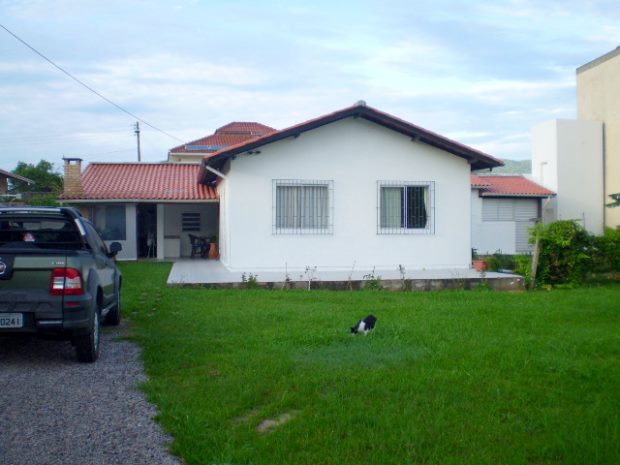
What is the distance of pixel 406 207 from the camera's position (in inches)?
727

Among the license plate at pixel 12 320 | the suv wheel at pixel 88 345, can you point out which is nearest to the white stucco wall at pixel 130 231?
the suv wheel at pixel 88 345

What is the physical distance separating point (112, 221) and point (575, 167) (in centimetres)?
1962

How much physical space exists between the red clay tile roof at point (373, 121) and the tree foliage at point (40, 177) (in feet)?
108

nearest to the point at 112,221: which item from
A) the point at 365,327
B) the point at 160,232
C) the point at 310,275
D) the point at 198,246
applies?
the point at 160,232

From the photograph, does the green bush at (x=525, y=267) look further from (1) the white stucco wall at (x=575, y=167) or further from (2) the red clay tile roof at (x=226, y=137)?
(2) the red clay tile roof at (x=226, y=137)

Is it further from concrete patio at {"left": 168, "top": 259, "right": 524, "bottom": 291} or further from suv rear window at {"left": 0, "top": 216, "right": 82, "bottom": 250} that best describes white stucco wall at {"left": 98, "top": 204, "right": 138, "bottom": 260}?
suv rear window at {"left": 0, "top": 216, "right": 82, "bottom": 250}

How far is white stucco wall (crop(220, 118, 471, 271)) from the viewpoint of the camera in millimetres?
17516

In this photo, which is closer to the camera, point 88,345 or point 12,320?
point 12,320

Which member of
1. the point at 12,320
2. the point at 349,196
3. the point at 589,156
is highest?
the point at 589,156

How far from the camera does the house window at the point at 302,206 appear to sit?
17641 mm

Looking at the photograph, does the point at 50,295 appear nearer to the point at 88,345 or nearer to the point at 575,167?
the point at 88,345

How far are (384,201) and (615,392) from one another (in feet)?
40.3

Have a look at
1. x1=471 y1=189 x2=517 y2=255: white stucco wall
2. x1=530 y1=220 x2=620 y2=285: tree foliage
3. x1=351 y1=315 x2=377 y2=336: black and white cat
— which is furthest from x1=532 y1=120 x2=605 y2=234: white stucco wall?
x1=351 y1=315 x2=377 y2=336: black and white cat

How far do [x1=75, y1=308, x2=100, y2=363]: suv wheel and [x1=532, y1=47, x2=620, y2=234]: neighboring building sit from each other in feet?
85.5
